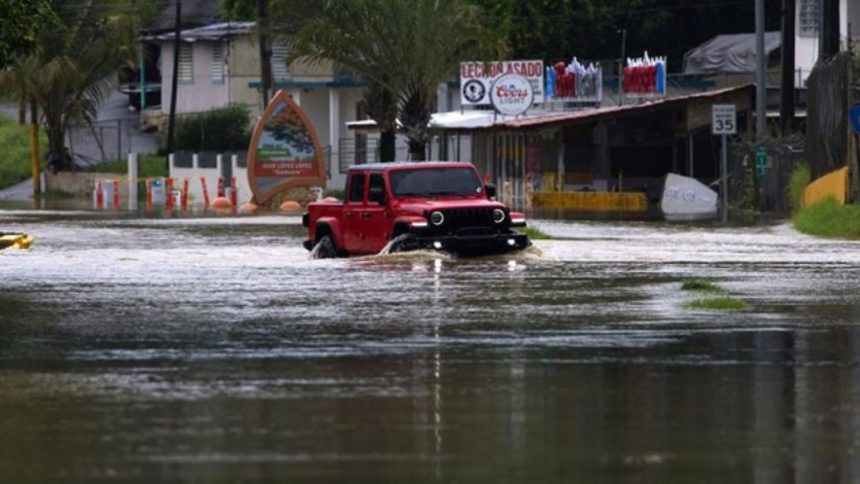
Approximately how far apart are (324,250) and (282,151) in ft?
101

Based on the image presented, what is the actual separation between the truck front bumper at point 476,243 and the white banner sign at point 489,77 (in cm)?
3109

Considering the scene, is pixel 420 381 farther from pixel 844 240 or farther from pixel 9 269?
pixel 844 240

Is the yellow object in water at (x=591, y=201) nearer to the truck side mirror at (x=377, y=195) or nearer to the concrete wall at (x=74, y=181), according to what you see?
the concrete wall at (x=74, y=181)

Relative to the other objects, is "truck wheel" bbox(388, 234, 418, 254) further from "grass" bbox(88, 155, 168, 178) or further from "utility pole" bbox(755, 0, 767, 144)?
"grass" bbox(88, 155, 168, 178)

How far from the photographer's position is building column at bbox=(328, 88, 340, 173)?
76.1 m

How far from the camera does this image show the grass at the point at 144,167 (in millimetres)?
78125

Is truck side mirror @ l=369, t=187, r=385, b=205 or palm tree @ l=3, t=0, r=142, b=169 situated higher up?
palm tree @ l=3, t=0, r=142, b=169

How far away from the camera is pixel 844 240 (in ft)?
112

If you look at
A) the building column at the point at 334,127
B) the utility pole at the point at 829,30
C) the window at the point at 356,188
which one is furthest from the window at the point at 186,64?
the window at the point at 356,188

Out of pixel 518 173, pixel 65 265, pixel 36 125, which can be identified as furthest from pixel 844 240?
pixel 36 125

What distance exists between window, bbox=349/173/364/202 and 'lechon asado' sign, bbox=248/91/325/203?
30.3 m

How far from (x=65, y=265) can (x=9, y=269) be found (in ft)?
3.51

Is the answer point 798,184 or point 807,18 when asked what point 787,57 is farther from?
point 807,18

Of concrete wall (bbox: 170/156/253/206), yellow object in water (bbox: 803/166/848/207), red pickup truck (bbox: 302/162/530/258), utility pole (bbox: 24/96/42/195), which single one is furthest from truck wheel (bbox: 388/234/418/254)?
utility pole (bbox: 24/96/42/195)
